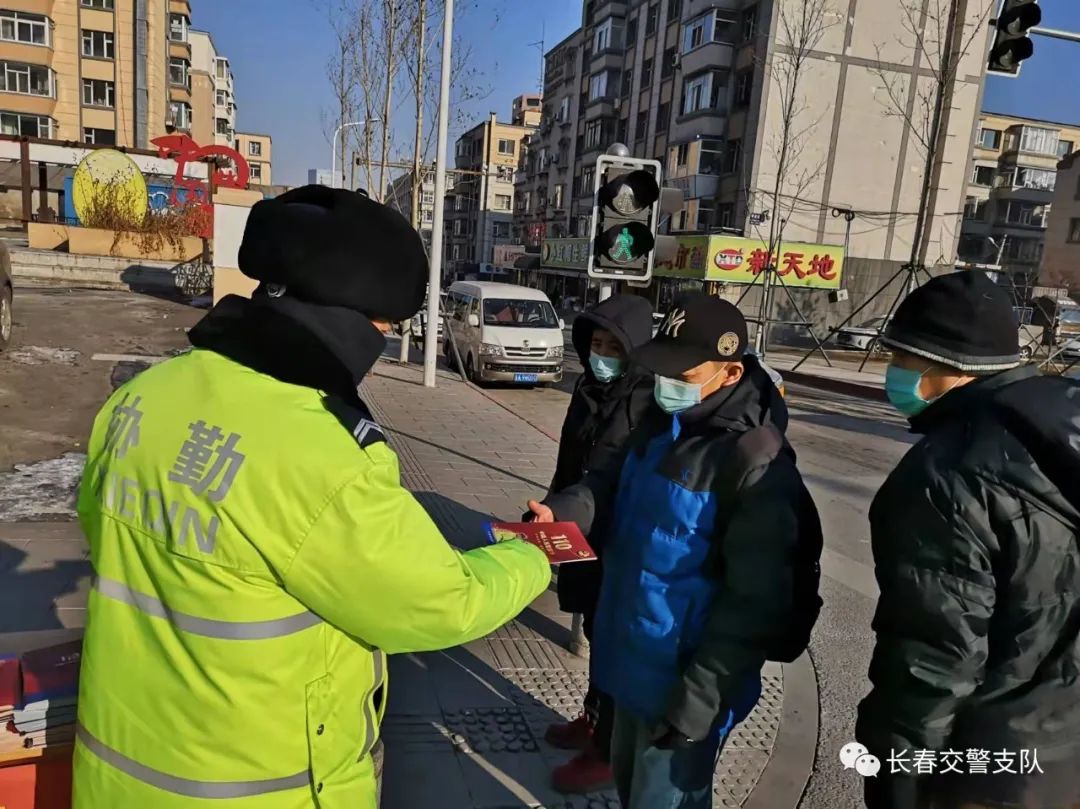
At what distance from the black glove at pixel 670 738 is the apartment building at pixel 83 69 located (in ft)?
146

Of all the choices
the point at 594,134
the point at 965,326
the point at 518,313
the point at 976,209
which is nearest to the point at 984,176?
the point at 976,209

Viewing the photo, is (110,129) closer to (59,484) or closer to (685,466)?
(59,484)

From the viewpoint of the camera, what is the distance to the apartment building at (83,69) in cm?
4131

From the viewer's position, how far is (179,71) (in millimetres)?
56344

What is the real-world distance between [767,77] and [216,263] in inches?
854

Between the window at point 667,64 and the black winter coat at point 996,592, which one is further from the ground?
the window at point 667,64

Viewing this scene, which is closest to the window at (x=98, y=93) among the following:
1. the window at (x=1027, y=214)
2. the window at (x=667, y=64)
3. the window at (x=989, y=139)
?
the window at (x=667, y=64)

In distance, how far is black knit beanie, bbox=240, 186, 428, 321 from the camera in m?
1.38

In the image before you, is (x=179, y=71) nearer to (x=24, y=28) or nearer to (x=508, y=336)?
(x=24, y=28)

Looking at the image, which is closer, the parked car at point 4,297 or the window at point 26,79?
the parked car at point 4,297

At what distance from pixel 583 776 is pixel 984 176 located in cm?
6231

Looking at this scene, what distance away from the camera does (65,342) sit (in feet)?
40.6

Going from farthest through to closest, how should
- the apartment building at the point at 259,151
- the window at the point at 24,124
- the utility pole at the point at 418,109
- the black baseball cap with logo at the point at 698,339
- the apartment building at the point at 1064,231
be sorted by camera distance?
the apartment building at the point at 259,151, the apartment building at the point at 1064,231, the window at the point at 24,124, the utility pole at the point at 418,109, the black baseball cap with logo at the point at 698,339

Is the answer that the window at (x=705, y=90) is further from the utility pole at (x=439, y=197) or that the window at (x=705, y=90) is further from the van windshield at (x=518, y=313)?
the utility pole at (x=439, y=197)
